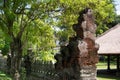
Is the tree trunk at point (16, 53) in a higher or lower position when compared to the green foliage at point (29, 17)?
lower

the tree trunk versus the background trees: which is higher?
the background trees

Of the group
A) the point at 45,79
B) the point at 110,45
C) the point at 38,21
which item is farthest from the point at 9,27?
the point at 110,45

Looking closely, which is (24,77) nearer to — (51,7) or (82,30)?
(51,7)

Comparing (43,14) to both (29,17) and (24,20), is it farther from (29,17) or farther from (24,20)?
(24,20)

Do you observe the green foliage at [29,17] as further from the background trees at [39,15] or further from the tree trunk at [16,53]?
the tree trunk at [16,53]

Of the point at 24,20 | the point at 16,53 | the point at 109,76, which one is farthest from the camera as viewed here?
the point at 109,76

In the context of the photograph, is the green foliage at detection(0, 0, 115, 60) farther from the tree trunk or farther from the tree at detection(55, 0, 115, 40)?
the tree trunk

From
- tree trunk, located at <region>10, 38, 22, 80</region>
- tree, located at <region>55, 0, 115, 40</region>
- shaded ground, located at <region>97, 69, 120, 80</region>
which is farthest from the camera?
shaded ground, located at <region>97, 69, 120, 80</region>

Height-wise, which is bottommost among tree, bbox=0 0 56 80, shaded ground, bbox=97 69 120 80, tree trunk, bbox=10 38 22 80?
shaded ground, bbox=97 69 120 80

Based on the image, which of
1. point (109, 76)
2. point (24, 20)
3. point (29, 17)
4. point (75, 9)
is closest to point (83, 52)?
point (75, 9)

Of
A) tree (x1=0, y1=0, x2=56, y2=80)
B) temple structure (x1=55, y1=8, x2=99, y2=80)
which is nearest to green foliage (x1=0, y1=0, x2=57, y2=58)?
tree (x1=0, y1=0, x2=56, y2=80)

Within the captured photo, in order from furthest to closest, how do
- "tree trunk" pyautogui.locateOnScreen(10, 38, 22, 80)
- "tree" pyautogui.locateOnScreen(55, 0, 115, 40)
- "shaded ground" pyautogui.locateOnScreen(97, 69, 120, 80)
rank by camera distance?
1. "shaded ground" pyautogui.locateOnScreen(97, 69, 120, 80)
2. "tree trunk" pyautogui.locateOnScreen(10, 38, 22, 80)
3. "tree" pyautogui.locateOnScreen(55, 0, 115, 40)

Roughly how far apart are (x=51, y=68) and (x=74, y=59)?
285 cm

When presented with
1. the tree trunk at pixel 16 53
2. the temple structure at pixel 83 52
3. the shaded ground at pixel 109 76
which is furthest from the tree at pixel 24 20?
the shaded ground at pixel 109 76
